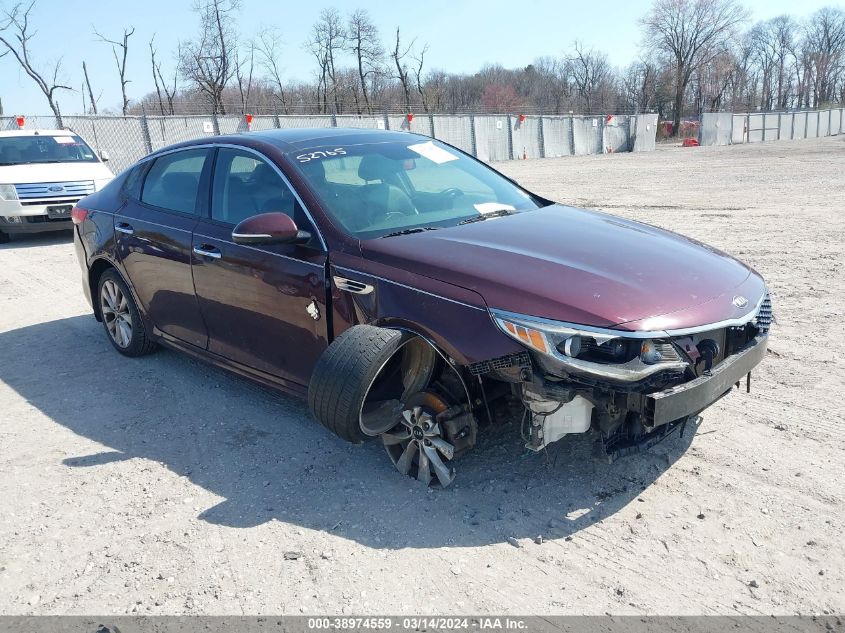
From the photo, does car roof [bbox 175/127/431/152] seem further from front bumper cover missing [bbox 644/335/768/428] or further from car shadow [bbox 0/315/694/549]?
front bumper cover missing [bbox 644/335/768/428]

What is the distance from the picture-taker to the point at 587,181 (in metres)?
21.1

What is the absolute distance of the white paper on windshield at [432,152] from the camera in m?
4.71

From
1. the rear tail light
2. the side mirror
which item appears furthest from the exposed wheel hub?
the rear tail light

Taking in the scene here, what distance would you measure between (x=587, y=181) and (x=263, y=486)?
19.0m

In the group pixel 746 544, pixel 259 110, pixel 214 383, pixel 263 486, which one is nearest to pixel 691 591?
pixel 746 544

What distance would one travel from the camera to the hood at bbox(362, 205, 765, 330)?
3.06 meters

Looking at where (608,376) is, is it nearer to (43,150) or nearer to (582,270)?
(582,270)

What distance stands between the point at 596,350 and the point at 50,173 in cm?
1123

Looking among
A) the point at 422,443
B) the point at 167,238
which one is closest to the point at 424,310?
the point at 422,443

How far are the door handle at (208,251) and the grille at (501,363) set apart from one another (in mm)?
1974

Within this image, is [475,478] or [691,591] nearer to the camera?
[691,591]

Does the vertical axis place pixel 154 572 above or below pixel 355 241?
below

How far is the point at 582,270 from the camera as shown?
332 cm

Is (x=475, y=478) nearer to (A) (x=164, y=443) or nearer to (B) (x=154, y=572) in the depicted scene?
(B) (x=154, y=572)
